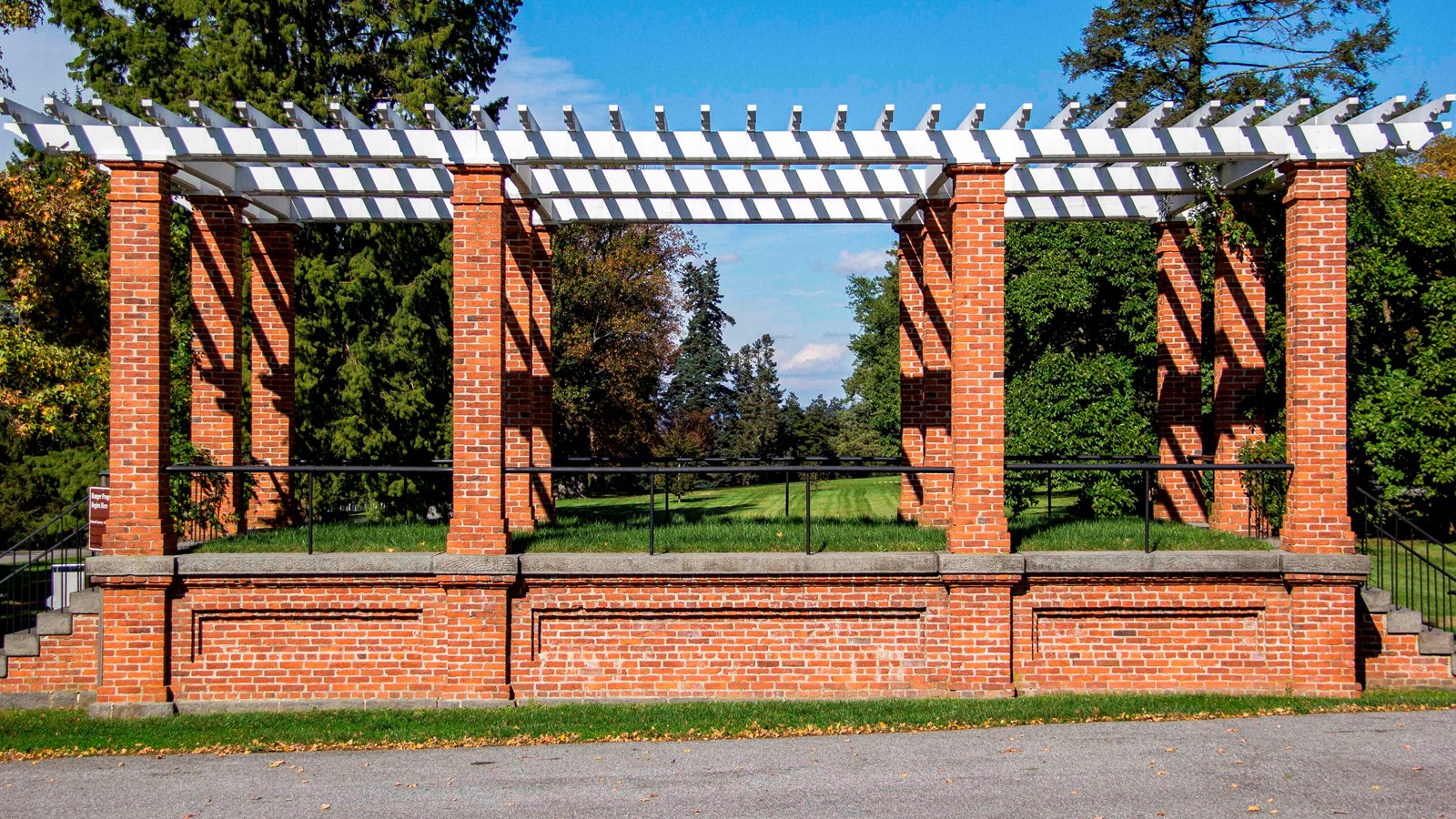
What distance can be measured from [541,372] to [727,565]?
456cm

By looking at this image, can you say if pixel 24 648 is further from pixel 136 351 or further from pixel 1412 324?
pixel 1412 324

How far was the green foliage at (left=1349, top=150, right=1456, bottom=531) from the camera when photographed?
49.9 ft

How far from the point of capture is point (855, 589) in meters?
8.99

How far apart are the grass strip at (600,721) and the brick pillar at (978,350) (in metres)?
1.49

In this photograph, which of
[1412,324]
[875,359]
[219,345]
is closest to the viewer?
[219,345]

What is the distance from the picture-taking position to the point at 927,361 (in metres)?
11.7

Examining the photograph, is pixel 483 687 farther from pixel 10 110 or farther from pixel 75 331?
pixel 75 331

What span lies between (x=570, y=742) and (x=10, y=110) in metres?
6.95

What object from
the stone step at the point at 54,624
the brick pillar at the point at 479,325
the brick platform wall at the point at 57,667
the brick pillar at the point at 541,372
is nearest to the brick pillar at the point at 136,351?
the stone step at the point at 54,624

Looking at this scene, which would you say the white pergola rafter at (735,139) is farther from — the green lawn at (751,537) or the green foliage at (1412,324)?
the green foliage at (1412,324)

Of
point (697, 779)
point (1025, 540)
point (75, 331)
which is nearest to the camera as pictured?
point (697, 779)

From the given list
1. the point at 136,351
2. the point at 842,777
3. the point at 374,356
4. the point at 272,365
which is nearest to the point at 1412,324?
the point at 842,777

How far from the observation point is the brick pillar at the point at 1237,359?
1117 cm

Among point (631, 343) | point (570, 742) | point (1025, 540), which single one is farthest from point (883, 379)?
point (570, 742)
